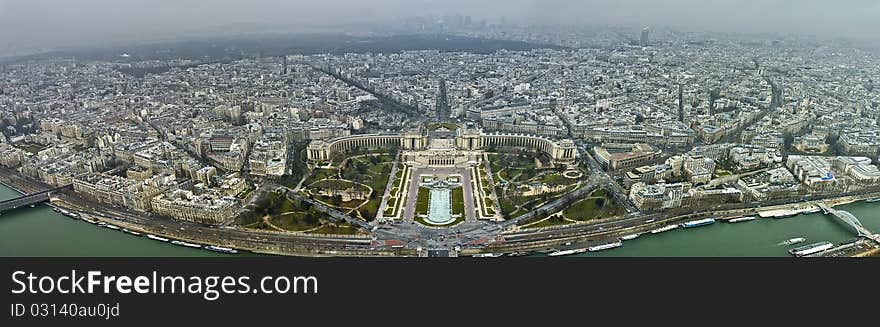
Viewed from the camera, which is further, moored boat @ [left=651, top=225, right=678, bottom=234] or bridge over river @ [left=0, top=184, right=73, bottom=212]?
bridge over river @ [left=0, top=184, right=73, bottom=212]

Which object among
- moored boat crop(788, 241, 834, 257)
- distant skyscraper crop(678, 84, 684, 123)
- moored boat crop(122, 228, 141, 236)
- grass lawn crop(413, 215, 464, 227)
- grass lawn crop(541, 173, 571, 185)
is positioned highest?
distant skyscraper crop(678, 84, 684, 123)

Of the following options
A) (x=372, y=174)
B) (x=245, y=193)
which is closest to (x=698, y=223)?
(x=372, y=174)

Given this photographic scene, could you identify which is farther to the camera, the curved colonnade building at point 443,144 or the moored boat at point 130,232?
the curved colonnade building at point 443,144

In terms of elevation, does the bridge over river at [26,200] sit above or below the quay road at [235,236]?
above

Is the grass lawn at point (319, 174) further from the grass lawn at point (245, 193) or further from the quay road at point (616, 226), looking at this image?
the quay road at point (616, 226)

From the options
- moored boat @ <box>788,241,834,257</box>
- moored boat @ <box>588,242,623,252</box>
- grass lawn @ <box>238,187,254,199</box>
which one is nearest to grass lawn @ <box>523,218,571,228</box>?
moored boat @ <box>588,242,623,252</box>

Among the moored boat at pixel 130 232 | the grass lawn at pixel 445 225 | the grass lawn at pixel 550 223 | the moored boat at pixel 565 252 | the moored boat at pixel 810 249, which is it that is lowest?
the moored boat at pixel 130 232

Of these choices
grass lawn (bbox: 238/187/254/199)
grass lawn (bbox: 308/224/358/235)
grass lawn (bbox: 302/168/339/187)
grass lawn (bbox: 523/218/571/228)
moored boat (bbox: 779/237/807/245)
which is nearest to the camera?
moored boat (bbox: 779/237/807/245)

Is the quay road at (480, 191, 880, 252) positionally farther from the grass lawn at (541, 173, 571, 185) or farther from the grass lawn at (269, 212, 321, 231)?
the grass lawn at (269, 212, 321, 231)

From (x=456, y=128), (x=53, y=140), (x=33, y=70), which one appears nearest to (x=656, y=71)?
(x=456, y=128)

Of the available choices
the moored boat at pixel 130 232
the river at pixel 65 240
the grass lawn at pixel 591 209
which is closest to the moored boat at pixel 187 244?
the river at pixel 65 240
